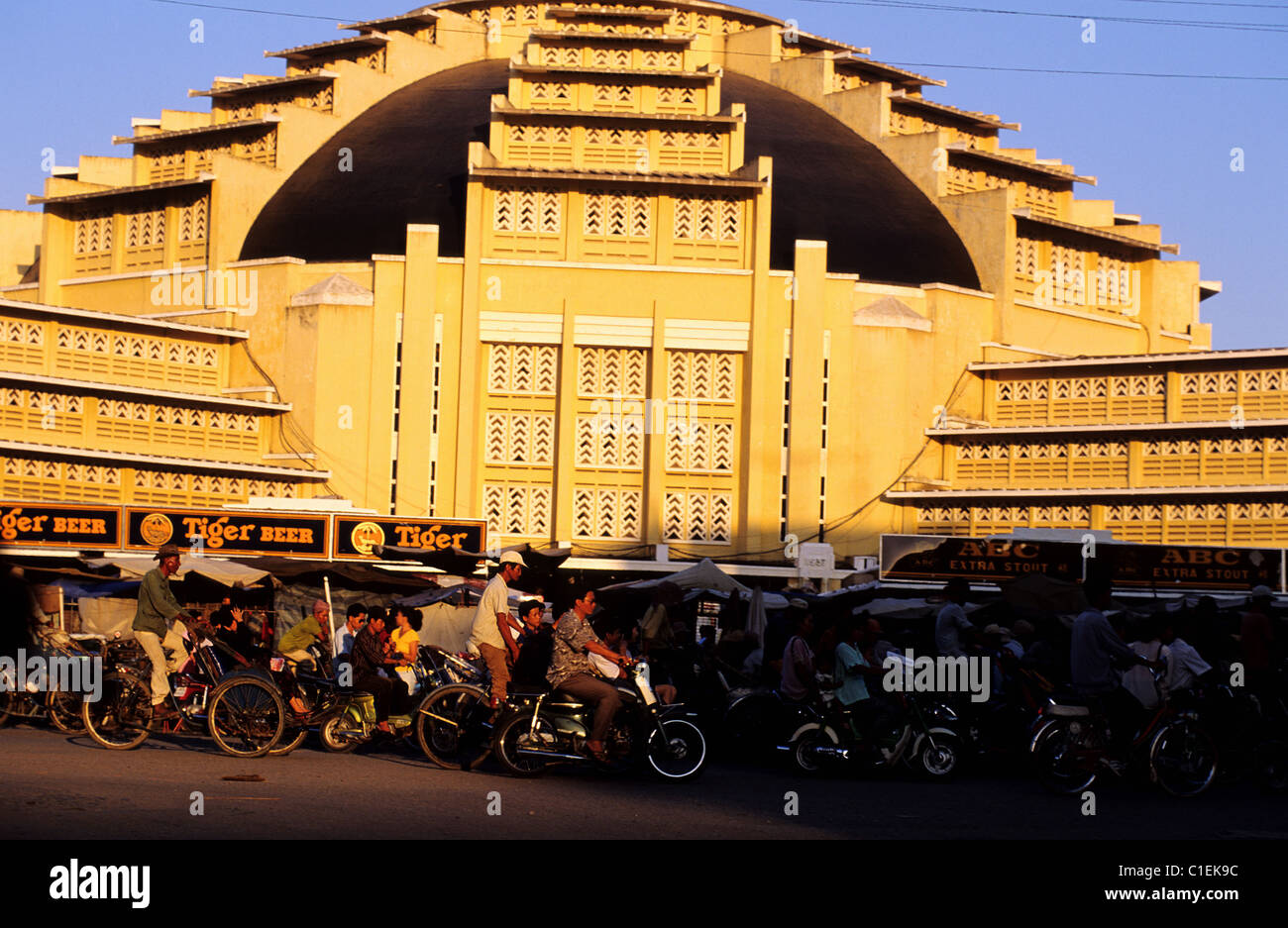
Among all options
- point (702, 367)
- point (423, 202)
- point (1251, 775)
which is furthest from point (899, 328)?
point (1251, 775)

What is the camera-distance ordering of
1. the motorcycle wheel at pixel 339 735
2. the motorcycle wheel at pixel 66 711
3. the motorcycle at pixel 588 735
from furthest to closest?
the motorcycle wheel at pixel 66 711 < the motorcycle wheel at pixel 339 735 < the motorcycle at pixel 588 735

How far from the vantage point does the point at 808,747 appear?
17.2m

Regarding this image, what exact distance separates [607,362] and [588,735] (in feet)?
95.7

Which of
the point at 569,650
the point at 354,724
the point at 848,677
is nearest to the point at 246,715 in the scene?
the point at 354,724

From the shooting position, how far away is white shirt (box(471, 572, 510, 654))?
53.5 feet

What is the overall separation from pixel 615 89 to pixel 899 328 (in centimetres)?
1014

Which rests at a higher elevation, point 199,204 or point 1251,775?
point 199,204

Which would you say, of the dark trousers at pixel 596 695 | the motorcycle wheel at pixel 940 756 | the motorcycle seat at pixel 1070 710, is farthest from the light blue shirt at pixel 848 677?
the dark trousers at pixel 596 695

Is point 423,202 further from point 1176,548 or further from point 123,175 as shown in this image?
point 1176,548

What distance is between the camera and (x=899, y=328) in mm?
44344

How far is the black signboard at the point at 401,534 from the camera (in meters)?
34.6

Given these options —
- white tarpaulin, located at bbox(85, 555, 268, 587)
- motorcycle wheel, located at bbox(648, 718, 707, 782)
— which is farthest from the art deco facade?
motorcycle wheel, located at bbox(648, 718, 707, 782)

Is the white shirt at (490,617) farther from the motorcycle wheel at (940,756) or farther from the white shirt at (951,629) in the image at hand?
the white shirt at (951,629)

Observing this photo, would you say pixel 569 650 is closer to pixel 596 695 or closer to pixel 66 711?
pixel 596 695
